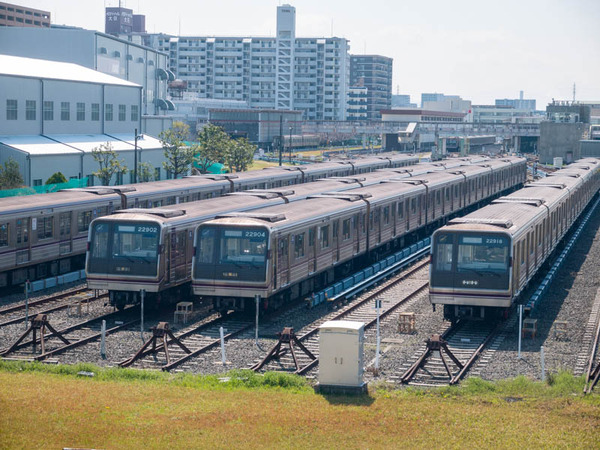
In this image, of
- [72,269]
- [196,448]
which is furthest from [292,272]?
[196,448]

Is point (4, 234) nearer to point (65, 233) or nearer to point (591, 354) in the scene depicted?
point (65, 233)

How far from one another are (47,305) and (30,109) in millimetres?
30961

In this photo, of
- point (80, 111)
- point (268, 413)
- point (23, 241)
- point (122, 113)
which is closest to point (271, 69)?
point (122, 113)

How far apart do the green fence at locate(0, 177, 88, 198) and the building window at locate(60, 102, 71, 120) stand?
6.42 m

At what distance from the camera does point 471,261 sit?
24156 mm

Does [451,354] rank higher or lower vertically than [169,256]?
lower

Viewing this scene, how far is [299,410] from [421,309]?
38.9 feet

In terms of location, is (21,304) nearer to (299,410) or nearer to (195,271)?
(195,271)

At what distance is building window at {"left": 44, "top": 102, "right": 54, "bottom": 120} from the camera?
5697 centimetres

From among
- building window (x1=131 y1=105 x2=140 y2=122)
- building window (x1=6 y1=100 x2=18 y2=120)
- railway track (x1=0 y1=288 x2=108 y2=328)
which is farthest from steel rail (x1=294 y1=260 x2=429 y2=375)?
building window (x1=131 y1=105 x2=140 y2=122)

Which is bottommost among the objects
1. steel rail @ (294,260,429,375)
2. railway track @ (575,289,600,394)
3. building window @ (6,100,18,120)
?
steel rail @ (294,260,429,375)

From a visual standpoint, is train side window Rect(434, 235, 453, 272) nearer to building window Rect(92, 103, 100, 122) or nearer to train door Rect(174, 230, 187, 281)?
train door Rect(174, 230, 187, 281)

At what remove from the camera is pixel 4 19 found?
6703 inches

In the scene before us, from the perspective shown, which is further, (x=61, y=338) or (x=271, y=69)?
(x=271, y=69)
